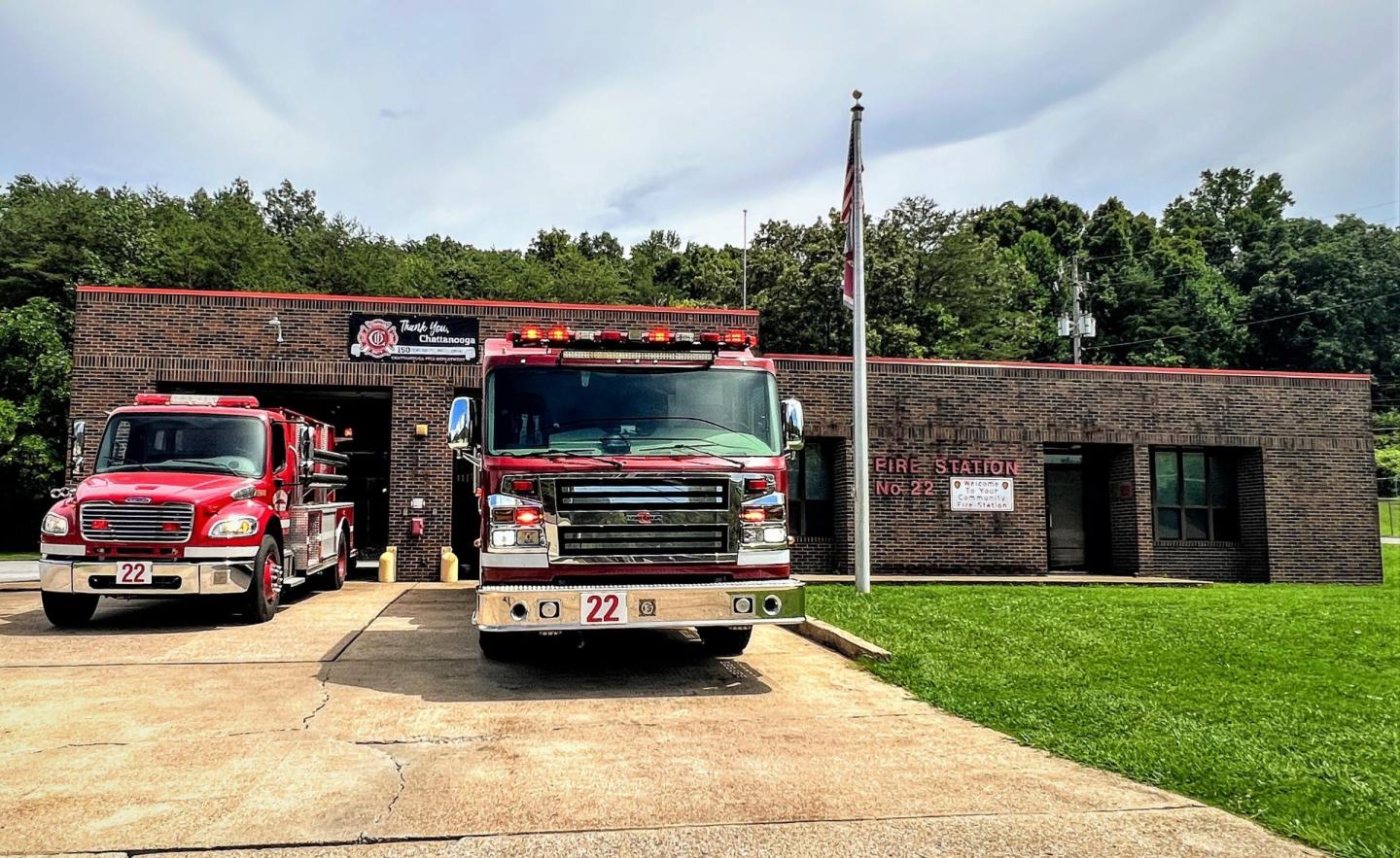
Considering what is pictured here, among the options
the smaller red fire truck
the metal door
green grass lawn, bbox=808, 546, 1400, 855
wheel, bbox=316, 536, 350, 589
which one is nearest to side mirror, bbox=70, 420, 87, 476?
the smaller red fire truck

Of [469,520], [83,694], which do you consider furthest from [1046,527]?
[83,694]

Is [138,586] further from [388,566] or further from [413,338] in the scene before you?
[413,338]

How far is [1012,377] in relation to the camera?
63.3 feet

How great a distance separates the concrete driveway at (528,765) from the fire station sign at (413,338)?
366 inches

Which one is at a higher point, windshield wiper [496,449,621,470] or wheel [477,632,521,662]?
windshield wiper [496,449,621,470]

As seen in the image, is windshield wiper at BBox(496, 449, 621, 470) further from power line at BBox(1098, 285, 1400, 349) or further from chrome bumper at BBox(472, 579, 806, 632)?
power line at BBox(1098, 285, 1400, 349)

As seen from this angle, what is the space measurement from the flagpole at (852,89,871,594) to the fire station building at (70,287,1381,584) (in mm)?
2120

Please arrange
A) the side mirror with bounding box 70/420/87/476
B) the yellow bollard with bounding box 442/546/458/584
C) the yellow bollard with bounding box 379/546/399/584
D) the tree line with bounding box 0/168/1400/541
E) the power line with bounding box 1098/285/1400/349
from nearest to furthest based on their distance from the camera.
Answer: the side mirror with bounding box 70/420/87/476 → the yellow bollard with bounding box 379/546/399/584 → the yellow bollard with bounding box 442/546/458/584 → the tree line with bounding box 0/168/1400/541 → the power line with bounding box 1098/285/1400/349

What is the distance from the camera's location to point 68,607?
10789 millimetres

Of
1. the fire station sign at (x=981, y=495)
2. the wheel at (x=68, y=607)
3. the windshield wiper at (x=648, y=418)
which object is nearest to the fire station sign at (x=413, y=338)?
the wheel at (x=68, y=607)

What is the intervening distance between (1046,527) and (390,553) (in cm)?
1271

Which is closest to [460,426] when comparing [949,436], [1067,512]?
[949,436]

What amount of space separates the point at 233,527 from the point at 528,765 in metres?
6.75

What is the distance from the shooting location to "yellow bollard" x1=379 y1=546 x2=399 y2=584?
17.3 meters
